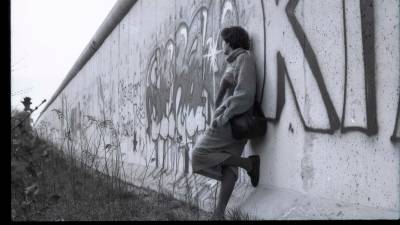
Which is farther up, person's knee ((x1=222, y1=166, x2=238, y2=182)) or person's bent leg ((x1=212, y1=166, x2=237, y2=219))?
person's knee ((x1=222, y1=166, x2=238, y2=182))

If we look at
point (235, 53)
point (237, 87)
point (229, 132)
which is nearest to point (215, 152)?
point (229, 132)

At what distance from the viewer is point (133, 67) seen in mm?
10141

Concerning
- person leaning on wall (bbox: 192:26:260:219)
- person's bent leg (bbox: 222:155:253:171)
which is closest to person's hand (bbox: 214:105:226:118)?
person leaning on wall (bbox: 192:26:260:219)

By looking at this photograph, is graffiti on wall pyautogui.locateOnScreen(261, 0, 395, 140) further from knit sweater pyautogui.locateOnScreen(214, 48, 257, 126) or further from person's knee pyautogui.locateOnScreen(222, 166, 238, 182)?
person's knee pyautogui.locateOnScreen(222, 166, 238, 182)

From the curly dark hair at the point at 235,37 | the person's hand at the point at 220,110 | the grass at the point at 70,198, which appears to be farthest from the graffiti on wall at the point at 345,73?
the grass at the point at 70,198

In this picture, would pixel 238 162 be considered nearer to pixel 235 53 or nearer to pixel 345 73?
A: pixel 235 53

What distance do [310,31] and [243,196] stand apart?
1.60 m

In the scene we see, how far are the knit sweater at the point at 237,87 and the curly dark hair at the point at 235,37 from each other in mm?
51

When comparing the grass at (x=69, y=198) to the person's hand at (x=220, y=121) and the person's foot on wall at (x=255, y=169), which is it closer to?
the person's foot on wall at (x=255, y=169)

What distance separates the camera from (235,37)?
479 cm

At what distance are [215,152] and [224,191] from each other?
32 centimetres

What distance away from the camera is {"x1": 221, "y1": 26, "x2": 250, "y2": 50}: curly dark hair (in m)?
4.79

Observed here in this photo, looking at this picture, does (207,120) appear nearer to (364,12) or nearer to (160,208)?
(160,208)

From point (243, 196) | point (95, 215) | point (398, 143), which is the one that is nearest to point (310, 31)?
point (398, 143)
